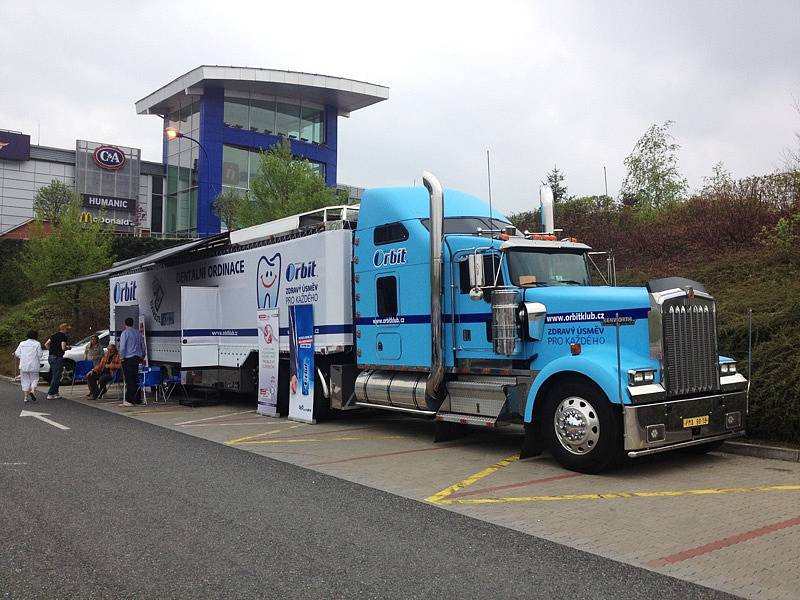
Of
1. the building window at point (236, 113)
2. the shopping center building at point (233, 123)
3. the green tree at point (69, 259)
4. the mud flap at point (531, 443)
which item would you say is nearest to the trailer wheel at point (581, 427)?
the mud flap at point (531, 443)

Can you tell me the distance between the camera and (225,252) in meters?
14.8

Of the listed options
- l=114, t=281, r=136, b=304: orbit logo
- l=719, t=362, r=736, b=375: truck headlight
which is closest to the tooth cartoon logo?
l=114, t=281, r=136, b=304: orbit logo

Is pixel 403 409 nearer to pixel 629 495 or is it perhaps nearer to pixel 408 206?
pixel 408 206

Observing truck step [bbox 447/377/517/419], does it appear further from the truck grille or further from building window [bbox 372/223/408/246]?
building window [bbox 372/223/408/246]

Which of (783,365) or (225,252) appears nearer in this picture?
(783,365)

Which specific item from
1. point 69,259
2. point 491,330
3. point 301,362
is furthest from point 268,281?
point 69,259

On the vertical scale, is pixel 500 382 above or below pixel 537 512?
above

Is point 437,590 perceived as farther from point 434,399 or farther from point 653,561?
point 434,399

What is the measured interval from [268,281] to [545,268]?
600cm

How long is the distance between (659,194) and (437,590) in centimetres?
2112

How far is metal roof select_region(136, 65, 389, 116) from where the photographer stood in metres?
51.1

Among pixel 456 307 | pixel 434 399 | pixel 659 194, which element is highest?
pixel 659 194

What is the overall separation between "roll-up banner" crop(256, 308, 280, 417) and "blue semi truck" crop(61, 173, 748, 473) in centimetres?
19

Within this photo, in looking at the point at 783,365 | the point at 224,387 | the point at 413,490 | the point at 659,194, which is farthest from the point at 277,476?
the point at 659,194
